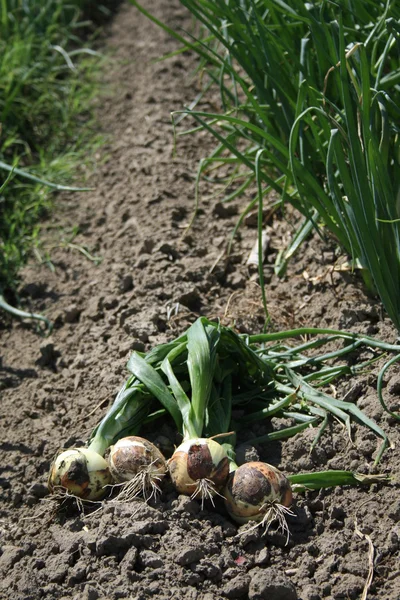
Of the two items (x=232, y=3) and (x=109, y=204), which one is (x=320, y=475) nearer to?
(x=232, y=3)

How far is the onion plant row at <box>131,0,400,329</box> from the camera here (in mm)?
2082

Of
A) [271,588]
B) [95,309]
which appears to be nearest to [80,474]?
[271,588]

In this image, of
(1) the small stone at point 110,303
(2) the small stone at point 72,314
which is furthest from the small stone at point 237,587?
(2) the small stone at point 72,314

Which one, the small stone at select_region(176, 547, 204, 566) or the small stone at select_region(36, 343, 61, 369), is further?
the small stone at select_region(36, 343, 61, 369)

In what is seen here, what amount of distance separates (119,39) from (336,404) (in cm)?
333

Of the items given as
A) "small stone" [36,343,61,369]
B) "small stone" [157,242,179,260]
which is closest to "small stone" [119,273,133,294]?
"small stone" [157,242,179,260]

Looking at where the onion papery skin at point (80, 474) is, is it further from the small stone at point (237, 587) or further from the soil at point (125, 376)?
the small stone at point (237, 587)

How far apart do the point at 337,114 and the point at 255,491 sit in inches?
46.4

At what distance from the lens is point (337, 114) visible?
2.40m

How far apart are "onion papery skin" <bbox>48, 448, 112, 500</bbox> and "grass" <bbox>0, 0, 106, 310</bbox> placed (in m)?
1.26

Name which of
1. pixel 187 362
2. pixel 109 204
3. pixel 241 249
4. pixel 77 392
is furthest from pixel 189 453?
pixel 109 204

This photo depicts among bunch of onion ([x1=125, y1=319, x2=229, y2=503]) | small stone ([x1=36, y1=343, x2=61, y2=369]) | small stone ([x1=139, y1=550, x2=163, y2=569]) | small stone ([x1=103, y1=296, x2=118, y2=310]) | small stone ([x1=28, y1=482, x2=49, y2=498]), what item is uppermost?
bunch of onion ([x1=125, y1=319, x2=229, y2=503])

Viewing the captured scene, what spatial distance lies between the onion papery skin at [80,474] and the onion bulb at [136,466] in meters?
0.03

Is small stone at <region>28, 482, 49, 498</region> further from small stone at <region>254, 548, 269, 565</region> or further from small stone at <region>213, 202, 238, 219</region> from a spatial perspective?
small stone at <region>213, 202, 238, 219</region>
